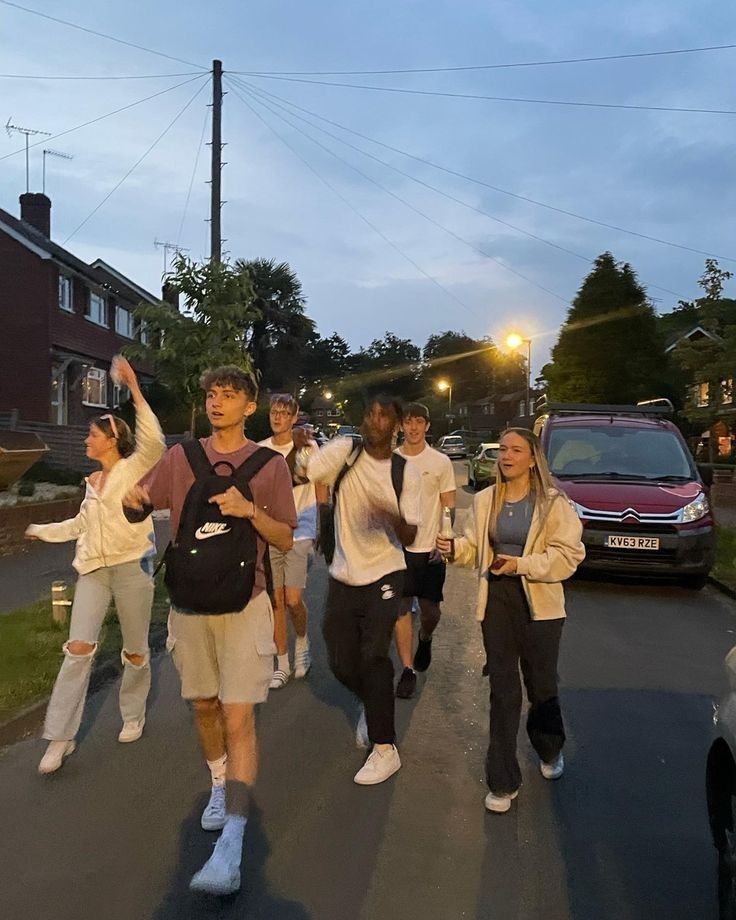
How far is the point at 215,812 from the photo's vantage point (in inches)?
156

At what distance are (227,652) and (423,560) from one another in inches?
104

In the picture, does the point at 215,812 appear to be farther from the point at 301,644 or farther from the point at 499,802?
the point at 301,644

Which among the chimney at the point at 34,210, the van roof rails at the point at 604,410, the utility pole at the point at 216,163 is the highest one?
the chimney at the point at 34,210

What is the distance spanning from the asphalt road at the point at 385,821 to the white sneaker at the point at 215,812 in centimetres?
4

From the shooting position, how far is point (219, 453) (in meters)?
3.61

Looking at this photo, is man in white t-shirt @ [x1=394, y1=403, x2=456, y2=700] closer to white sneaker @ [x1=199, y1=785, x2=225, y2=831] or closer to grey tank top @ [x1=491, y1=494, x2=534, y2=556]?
grey tank top @ [x1=491, y1=494, x2=534, y2=556]

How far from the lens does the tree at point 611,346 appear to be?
44.2m

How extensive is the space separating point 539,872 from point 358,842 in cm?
76

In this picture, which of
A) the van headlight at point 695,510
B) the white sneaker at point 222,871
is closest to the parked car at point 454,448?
the van headlight at point 695,510

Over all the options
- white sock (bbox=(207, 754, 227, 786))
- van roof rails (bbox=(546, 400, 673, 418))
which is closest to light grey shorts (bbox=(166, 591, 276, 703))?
white sock (bbox=(207, 754, 227, 786))

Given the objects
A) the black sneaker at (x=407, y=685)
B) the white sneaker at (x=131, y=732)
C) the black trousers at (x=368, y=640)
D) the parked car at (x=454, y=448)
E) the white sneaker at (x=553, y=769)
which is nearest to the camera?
the black trousers at (x=368, y=640)

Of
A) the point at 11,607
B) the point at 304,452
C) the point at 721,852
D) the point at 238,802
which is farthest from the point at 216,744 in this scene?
the point at 11,607

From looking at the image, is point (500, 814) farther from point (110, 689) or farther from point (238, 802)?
point (110, 689)

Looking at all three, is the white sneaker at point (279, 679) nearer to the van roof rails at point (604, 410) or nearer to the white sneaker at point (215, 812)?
the white sneaker at point (215, 812)
